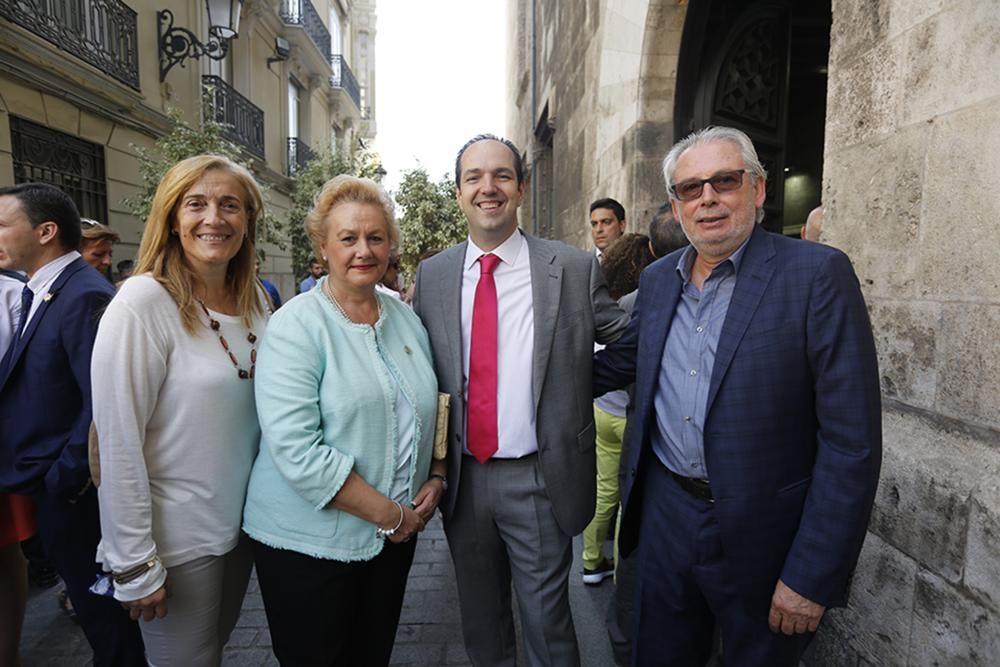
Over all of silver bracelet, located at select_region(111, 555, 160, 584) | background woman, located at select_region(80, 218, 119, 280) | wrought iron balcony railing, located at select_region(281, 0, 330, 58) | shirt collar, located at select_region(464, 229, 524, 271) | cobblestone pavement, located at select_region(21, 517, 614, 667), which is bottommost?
cobblestone pavement, located at select_region(21, 517, 614, 667)

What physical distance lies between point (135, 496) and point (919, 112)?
9.05 ft

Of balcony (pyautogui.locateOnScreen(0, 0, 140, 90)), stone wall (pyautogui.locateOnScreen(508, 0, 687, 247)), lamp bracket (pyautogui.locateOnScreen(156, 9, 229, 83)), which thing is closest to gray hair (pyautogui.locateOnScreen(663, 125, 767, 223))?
stone wall (pyautogui.locateOnScreen(508, 0, 687, 247))

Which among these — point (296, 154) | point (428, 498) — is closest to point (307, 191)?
point (296, 154)

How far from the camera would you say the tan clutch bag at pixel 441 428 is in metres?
2.07

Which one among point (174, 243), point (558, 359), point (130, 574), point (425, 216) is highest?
point (425, 216)

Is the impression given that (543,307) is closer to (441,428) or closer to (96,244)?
(441,428)

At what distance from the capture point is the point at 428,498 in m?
2.02

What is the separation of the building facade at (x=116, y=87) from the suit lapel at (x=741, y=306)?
7427 mm

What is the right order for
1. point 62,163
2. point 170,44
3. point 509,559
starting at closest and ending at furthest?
1. point 509,559
2. point 62,163
3. point 170,44

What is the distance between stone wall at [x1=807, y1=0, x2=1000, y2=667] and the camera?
5.81 ft

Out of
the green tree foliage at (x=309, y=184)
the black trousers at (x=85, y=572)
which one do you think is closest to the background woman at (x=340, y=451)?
the black trousers at (x=85, y=572)

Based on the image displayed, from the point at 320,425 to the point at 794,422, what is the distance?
1.41 meters

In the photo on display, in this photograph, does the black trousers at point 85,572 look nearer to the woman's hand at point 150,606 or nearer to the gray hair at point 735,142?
the woman's hand at point 150,606

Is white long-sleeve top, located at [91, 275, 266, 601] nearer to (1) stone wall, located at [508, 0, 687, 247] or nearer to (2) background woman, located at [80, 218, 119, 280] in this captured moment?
(2) background woman, located at [80, 218, 119, 280]
